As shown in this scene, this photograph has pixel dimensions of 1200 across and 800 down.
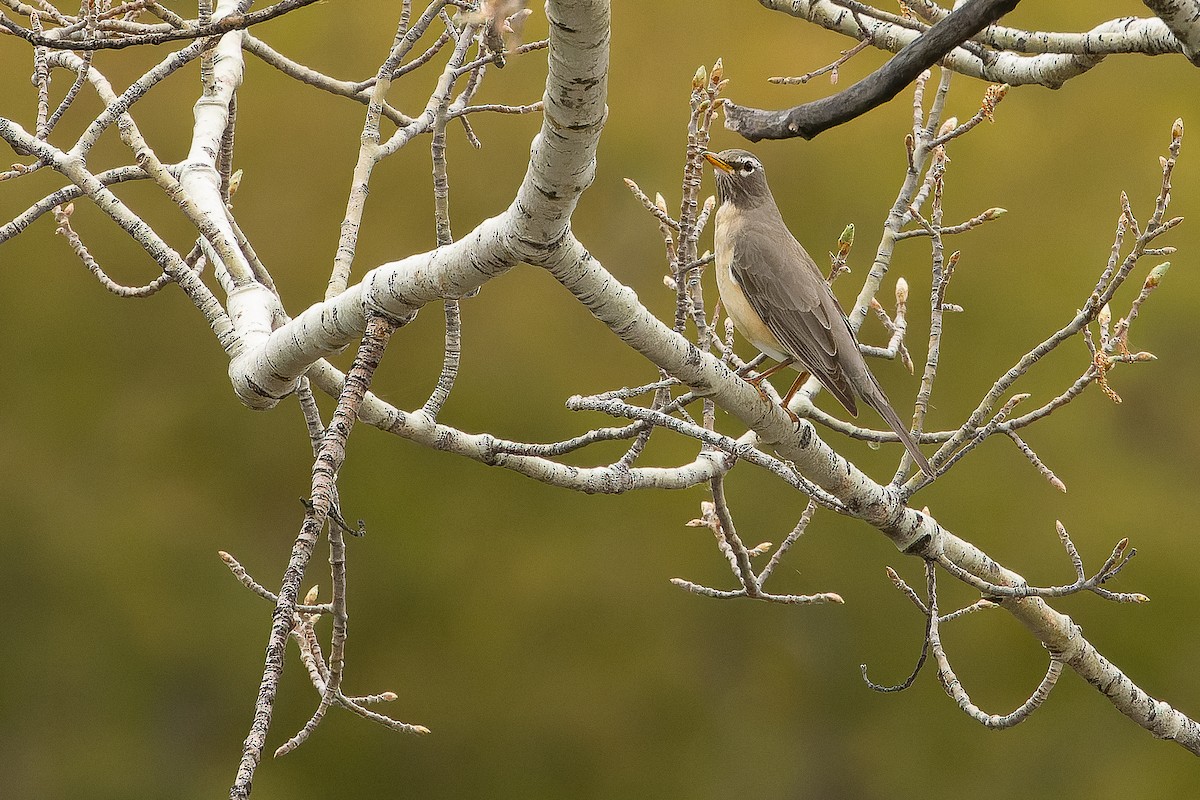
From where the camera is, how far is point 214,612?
6812 mm

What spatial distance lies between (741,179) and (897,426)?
5.67 ft

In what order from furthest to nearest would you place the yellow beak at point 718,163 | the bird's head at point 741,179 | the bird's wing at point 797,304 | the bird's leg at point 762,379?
1. the bird's head at point 741,179
2. the yellow beak at point 718,163
3. the bird's wing at point 797,304
4. the bird's leg at point 762,379

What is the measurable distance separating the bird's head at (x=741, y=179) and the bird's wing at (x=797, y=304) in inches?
11.4

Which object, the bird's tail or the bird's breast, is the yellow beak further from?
the bird's tail

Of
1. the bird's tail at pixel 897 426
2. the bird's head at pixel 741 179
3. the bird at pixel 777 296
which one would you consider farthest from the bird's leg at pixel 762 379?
the bird's head at pixel 741 179

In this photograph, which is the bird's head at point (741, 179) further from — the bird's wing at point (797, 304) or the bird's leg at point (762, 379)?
the bird's leg at point (762, 379)

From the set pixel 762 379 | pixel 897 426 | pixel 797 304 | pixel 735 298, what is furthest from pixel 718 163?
pixel 897 426

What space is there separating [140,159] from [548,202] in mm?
1672

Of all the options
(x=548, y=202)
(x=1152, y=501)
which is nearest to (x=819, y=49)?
(x=1152, y=501)

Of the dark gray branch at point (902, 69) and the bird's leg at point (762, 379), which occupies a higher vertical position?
the bird's leg at point (762, 379)

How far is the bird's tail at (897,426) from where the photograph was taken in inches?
138

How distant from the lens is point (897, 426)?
401 centimetres

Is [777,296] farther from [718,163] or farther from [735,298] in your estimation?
[718,163]

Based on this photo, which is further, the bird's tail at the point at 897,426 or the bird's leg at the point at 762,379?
the bird's tail at the point at 897,426
